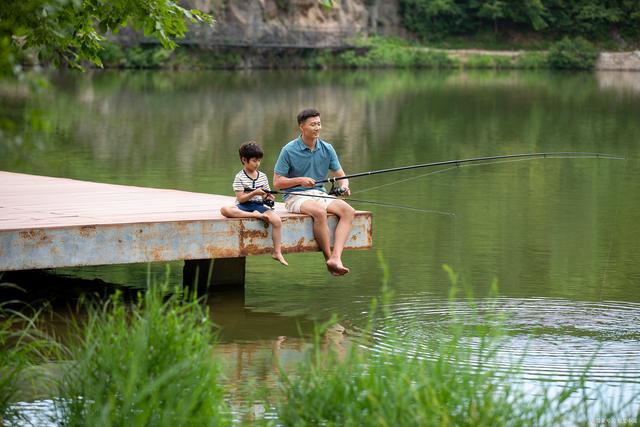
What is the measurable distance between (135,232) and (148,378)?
3.57m

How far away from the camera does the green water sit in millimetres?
8633

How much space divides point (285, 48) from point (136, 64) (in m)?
7.05

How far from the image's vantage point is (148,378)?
5.42 m

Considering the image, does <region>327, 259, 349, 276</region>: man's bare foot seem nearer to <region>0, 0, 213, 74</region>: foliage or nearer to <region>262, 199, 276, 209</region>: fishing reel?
<region>262, 199, 276, 209</region>: fishing reel

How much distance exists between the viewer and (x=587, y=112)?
105ft

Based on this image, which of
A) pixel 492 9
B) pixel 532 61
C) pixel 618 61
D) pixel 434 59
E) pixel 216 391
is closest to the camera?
pixel 216 391

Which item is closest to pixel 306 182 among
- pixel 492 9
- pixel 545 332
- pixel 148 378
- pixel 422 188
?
pixel 545 332

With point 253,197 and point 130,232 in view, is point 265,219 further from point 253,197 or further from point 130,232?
point 130,232

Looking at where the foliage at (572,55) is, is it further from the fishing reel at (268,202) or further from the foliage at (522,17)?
the fishing reel at (268,202)

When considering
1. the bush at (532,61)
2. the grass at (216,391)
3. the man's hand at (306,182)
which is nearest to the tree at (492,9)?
the bush at (532,61)

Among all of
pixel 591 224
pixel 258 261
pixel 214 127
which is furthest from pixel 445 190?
pixel 214 127

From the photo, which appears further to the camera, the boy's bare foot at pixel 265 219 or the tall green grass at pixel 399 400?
the boy's bare foot at pixel 265 219

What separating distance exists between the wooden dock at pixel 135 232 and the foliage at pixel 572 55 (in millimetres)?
56225

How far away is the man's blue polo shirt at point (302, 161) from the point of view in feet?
31.3
